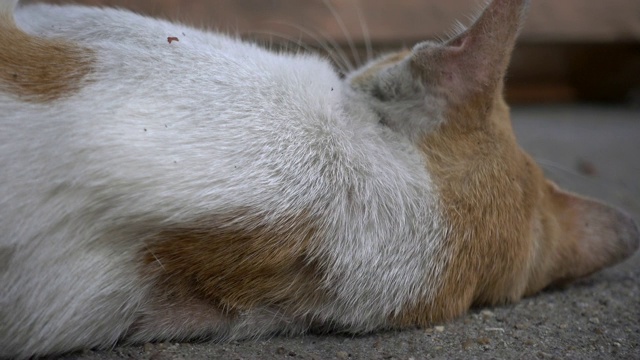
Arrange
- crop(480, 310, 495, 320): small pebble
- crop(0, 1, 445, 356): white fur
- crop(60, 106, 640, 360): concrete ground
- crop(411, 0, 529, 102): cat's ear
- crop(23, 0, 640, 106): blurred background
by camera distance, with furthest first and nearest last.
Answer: crop(23, 0, 640, 106): blurred background < crop(480, 310, 495, 320): small pebble < crop(411, 0, 529, 102): cat's ear < crop(60, 106, 640, 360): concrete ground < crop(0, 1, 445, 356): white fur

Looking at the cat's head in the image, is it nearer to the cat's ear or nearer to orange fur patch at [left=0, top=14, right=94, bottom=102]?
the cat's ear

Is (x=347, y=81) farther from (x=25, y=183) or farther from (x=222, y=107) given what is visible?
(x=25, y=183)

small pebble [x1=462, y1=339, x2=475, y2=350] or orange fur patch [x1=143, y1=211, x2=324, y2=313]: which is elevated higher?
orange fur patch [x1=143, y1=211, x2=324, y2=313]

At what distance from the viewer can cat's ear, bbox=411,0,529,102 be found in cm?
182

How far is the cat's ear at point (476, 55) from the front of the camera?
5.98 ft

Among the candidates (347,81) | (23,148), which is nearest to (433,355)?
(347,81)

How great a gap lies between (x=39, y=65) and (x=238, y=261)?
0.58 m

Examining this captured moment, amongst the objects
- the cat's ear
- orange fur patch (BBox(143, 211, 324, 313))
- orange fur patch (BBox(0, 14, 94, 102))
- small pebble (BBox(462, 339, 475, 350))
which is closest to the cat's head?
the cat's ear

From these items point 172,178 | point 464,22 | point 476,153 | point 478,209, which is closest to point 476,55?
point 476,153

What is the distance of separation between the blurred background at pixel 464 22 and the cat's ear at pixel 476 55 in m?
0.82

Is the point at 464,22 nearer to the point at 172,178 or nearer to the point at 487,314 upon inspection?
the point at 487,314

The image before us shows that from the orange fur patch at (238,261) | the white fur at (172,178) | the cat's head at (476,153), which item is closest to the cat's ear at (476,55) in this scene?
the cat's head at (476,153)

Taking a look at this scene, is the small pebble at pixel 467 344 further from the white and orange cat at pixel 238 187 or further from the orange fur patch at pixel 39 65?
the orange fur patch at pixel 39 65

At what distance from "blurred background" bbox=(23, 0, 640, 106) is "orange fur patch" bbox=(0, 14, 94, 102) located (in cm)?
106
